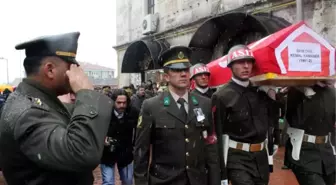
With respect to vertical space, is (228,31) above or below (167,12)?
below

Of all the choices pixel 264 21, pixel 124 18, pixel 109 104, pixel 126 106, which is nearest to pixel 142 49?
pixel 124 18

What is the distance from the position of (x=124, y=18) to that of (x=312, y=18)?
13188 mm

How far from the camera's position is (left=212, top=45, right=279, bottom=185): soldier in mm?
3926

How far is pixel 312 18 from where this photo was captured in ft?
30.9

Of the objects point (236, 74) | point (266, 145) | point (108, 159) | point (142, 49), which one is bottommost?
point (108, 159)

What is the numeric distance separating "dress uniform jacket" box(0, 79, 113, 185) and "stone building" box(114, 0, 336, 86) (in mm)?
7869

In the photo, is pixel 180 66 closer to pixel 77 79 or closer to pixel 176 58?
pixel 176 58

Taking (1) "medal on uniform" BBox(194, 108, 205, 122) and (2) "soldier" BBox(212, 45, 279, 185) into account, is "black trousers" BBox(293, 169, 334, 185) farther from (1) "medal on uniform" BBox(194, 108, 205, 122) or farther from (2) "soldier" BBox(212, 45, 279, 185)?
(1) "medal on uniform" BBox(194, 108, 205, 122)

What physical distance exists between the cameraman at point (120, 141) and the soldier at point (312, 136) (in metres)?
2.10

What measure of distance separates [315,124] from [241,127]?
3.21 feet

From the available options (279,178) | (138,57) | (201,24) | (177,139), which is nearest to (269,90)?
(177,139)

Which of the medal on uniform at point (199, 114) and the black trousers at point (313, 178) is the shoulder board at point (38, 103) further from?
the black trousers at point (313, 178)

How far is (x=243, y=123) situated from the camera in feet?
13.2

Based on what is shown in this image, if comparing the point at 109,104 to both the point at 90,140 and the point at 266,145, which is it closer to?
the point at 90,140
